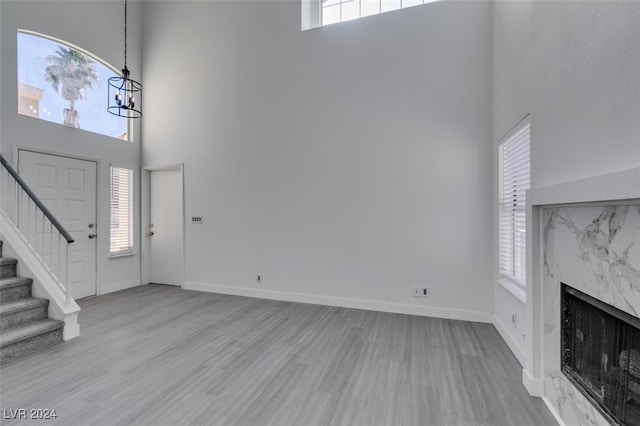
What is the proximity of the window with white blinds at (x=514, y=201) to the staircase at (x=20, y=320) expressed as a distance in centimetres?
448

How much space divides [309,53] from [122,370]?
4.32 m

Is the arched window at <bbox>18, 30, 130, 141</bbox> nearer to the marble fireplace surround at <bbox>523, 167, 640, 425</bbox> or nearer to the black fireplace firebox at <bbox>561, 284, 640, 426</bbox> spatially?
the marble fireplace surround at <bbox>523, 167, 640, 425</bbox>

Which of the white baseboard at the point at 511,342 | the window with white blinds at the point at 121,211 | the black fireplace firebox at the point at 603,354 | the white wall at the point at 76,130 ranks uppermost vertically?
the white wall at the point at 76,130

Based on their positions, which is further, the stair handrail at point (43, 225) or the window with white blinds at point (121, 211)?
the window with white blinds at point (121, 211)

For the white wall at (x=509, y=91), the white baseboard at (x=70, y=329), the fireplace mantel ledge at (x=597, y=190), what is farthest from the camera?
the white baseboard at (x=70, y=329)

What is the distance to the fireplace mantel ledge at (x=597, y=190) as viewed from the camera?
3.62 ft

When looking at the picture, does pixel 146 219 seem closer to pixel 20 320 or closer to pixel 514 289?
pixel 20 320

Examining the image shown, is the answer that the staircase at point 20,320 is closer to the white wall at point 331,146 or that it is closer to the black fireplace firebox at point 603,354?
the white wall at point 331,146

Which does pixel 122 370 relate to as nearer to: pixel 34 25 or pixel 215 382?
pixel 215 382

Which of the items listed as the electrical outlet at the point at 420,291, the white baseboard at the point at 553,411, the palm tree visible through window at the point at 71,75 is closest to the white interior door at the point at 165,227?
the palm tree visible through window at the point at 71,75

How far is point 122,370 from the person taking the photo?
7.70 feet

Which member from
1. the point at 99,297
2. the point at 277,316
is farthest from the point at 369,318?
the point at 99,297

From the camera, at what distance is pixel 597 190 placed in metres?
1.31

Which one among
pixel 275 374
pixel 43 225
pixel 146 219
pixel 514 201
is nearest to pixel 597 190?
pixel 514 201
